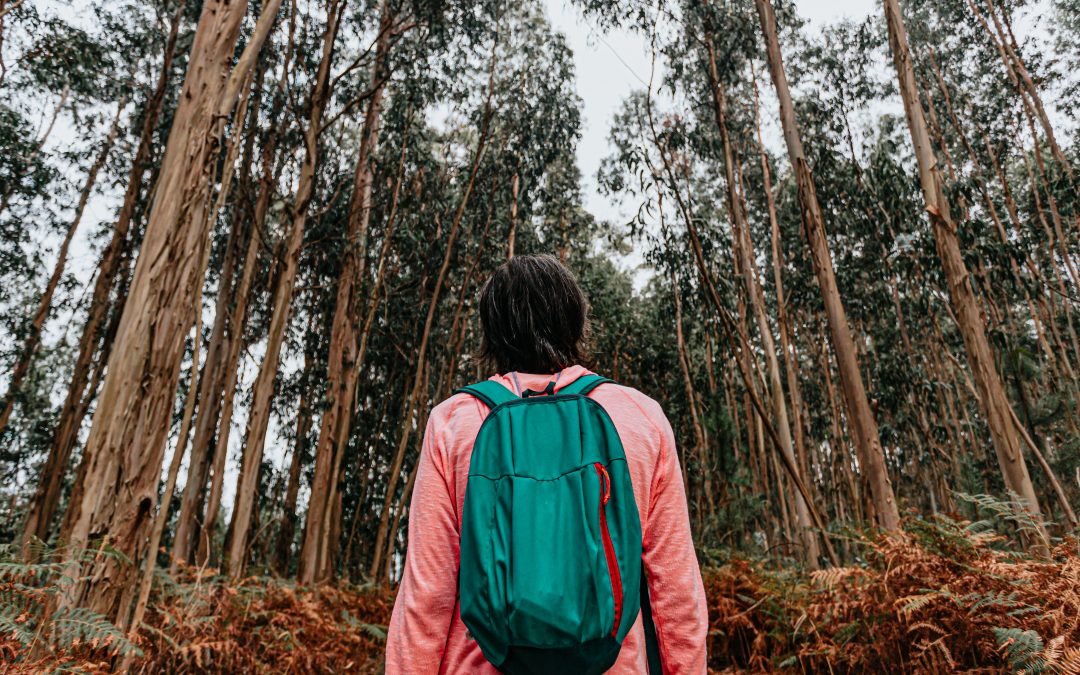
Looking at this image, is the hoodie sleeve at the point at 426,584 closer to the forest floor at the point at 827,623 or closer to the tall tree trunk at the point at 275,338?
the forest floor at the point at 827,623

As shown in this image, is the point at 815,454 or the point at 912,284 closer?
the point at 912,284

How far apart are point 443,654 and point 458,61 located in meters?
10.3

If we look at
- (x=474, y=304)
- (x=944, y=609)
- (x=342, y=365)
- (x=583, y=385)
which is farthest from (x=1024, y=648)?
(x=474, y=304)

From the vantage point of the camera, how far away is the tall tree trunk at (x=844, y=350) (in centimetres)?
347

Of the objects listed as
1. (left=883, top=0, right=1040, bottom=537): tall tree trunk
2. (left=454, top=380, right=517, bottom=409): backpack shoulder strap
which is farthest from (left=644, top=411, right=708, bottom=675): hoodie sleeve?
(left=883, top=0, right=1040, bottom=537): tall tree trunk

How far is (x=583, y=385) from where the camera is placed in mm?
981

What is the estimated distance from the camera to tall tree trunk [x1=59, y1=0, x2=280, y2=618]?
208 cm

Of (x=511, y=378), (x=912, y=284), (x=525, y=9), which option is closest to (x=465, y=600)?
(x=511, y=378)

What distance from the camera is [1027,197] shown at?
13.6 meters

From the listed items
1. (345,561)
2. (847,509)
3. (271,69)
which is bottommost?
(345,561)

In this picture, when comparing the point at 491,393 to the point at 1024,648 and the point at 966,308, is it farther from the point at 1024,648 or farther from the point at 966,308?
the point at 966,308

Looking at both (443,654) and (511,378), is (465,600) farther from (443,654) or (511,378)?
(511,378)

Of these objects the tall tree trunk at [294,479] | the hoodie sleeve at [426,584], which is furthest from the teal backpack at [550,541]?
the tall tree trunk at [294,479]

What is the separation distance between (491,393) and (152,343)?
1883 millimetres
